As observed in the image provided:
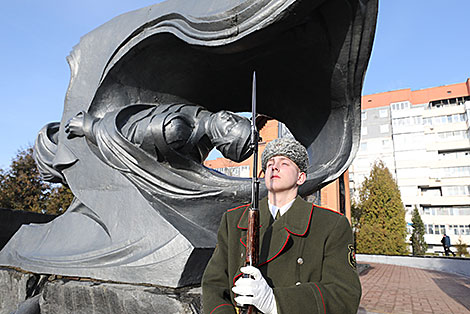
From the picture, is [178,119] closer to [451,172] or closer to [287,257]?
[287,257]

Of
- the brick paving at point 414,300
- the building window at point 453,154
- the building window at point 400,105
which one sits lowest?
the brick paving at point 414,300

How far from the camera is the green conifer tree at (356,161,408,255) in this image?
2212 centimetres

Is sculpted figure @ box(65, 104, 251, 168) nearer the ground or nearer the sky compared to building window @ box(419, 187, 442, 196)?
nearer the ground

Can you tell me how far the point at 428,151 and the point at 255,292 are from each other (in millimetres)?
38166

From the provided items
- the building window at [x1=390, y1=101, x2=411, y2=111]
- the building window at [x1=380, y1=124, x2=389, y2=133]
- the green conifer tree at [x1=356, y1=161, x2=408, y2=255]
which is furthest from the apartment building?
the green conifer tree at [x1=356, y1=161, x2=408, y2=255]

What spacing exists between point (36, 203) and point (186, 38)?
48.6ft

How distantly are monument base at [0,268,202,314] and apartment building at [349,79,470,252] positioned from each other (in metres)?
29.8

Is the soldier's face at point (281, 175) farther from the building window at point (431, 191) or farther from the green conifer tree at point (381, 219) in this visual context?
the building window at point (431, 191)

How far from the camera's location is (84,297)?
257 centimetres

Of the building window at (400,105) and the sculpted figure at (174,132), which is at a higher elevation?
the building window at (400,105)

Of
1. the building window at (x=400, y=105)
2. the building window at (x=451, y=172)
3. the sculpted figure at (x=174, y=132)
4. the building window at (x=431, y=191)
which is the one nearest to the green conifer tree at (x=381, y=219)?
the building window at (x=431, y=191)

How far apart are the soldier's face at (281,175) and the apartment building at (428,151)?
30643 millimetres

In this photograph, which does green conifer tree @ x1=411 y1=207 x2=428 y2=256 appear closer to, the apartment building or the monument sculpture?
the apartment building

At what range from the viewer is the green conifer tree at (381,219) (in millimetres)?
22125
